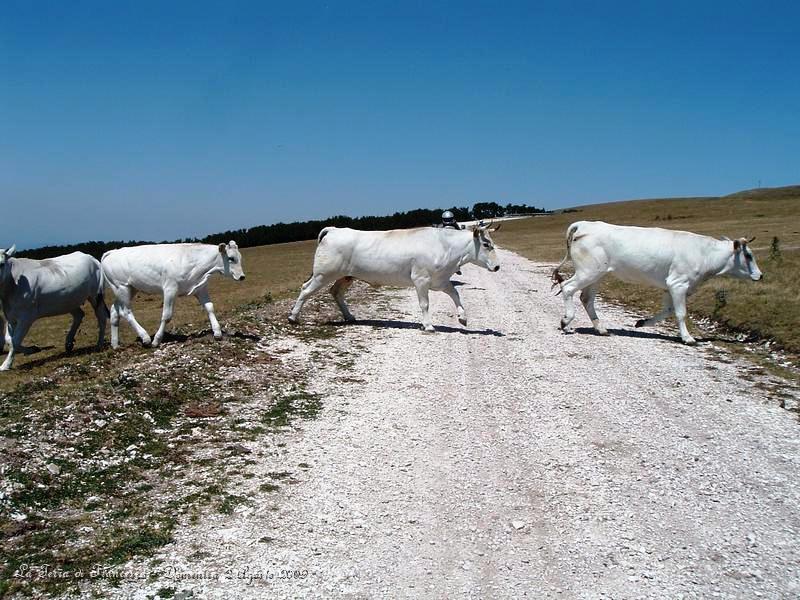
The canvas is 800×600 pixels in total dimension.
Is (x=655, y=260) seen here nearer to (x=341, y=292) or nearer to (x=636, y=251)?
(x=636, y=251)

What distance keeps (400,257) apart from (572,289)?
4119mm

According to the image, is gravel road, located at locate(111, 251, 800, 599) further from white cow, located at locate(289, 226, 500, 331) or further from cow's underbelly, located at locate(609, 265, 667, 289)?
white cow, located at locate(289, 226, 500, 331)

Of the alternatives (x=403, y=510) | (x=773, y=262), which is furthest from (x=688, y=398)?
(x=773, y=262)

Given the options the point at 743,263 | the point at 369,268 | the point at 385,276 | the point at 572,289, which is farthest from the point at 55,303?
the point at 743,263

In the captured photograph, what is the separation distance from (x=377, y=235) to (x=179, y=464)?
395 inches

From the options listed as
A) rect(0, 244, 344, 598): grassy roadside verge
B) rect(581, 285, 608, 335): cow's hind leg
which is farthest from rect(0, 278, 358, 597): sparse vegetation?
rect(581, 285, 608, 335): cow's hind leg

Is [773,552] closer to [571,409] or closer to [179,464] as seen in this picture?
[571,409]

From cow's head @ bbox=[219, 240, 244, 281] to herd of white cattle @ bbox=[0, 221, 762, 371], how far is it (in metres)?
0.02

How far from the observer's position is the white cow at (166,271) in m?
14.0

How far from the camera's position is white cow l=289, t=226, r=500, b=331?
16.2 metres

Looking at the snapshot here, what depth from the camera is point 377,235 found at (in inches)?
656

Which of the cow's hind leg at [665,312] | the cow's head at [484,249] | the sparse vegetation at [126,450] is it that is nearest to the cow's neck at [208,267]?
the sparse vegetation at [126,450]

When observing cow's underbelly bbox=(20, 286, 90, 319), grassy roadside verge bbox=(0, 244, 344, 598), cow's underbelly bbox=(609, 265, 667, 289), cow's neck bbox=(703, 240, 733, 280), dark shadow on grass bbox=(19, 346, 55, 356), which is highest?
cow's neck bbox=(703, 240, 733, 280)

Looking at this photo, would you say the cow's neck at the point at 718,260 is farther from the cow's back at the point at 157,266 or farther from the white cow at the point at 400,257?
the cow's back at the point at 157,266
